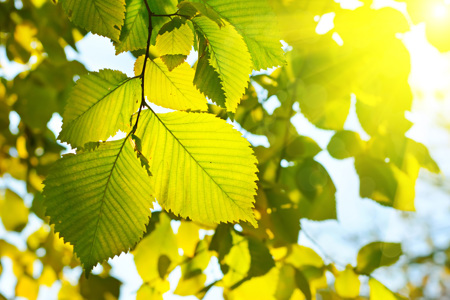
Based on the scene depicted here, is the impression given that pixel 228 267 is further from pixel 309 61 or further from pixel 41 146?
pixel 41 146

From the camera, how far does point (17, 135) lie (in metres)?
1.99

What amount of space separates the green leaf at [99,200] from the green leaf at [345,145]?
79cm

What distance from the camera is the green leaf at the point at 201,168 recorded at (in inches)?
18.5

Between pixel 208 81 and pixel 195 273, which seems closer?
pixel 208 81

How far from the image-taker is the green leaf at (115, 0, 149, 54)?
523mm

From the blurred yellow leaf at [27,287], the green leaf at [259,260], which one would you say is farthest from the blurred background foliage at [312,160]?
the blurred yellow leaf at [27,287]

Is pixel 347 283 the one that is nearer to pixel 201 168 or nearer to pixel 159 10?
pixel 201 168

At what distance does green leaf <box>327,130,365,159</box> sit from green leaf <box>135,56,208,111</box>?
27.0 inches

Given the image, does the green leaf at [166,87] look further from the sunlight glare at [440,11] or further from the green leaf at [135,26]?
the sunlight glare at [440,11]

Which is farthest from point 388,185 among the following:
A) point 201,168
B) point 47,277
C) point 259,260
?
point 47,277

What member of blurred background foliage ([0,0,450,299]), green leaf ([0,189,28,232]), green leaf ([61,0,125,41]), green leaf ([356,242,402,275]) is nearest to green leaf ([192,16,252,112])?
green leaf ([61,0,125,41])

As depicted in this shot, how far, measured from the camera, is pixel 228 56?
1.56 ft

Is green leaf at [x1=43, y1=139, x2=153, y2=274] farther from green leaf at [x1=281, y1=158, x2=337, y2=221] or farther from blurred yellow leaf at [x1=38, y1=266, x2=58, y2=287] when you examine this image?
blurred yellow leaf at [x1=38, y1=266, x2=58, y2=287]

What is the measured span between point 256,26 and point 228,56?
0.25ft
